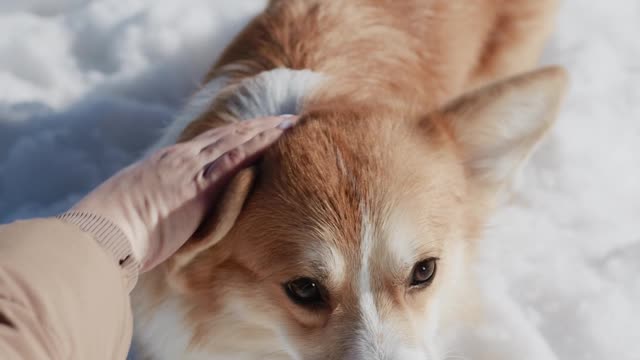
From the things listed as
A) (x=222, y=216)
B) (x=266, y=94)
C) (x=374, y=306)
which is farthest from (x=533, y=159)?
(x=222, y=216)

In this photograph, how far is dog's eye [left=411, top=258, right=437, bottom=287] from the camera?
7.04ft

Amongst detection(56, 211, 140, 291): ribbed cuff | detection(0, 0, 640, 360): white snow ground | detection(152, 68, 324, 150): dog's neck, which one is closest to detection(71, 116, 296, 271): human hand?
detection(56, 211, 140, 291): ribbed cuff

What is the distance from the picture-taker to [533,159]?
3.64 meters

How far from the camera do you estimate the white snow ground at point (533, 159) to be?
9.99ft

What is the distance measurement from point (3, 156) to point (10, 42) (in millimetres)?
697

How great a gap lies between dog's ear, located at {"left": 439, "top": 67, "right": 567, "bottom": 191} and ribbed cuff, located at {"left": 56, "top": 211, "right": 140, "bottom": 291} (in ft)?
2.95

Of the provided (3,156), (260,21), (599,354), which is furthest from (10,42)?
(599,354)

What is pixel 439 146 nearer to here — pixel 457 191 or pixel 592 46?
pixel 457 191

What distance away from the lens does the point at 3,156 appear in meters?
3.49

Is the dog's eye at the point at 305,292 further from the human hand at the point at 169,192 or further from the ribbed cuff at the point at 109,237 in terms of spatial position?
the ribbed cuff at the point at 109,237

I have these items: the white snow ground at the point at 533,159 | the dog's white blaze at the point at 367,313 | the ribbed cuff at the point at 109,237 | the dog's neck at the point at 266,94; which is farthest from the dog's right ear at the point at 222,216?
the white snow ground at the point at 533,159

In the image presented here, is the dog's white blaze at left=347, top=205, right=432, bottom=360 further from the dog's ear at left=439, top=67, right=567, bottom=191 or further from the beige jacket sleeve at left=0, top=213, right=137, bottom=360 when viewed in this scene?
the beige jacket sleeve at left=0, top=213, right=137, bottom=360

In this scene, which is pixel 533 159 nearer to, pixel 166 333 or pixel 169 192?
pixel 166 333

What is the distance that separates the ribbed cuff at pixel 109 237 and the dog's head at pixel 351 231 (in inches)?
6.0
